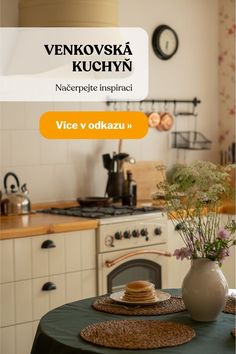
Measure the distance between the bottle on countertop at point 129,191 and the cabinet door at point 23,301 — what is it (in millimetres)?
1138

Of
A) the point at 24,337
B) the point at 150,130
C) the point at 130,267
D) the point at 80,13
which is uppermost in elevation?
the point at 80,13

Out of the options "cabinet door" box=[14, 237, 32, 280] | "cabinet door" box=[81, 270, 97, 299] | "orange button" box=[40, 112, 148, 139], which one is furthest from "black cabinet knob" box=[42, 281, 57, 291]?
"orange button" box=[40, 112, 148, 139]

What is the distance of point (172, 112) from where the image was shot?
5.32 meters

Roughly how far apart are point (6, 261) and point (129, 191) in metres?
1.32

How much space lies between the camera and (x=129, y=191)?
4.79 metres

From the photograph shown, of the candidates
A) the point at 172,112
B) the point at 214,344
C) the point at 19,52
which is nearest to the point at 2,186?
the point at 19,52

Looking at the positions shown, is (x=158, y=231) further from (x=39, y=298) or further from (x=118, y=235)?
(x=39, y=298)

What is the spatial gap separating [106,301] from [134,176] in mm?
2210

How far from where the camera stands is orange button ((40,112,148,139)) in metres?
4.70

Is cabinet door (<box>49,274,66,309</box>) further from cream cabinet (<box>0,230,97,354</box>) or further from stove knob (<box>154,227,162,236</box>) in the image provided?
stove knob (<box>154,227,162,236</box>)

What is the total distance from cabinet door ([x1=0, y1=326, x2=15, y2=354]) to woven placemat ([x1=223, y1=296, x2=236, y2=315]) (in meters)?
1.28

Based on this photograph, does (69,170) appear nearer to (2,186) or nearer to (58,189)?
(58,189)

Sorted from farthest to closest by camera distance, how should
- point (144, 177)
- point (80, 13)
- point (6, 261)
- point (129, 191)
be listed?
point (144, 177) → point (129, 191) → point (80, 13) → point (6, 261)

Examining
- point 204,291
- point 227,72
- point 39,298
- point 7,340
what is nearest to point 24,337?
point 7,340
